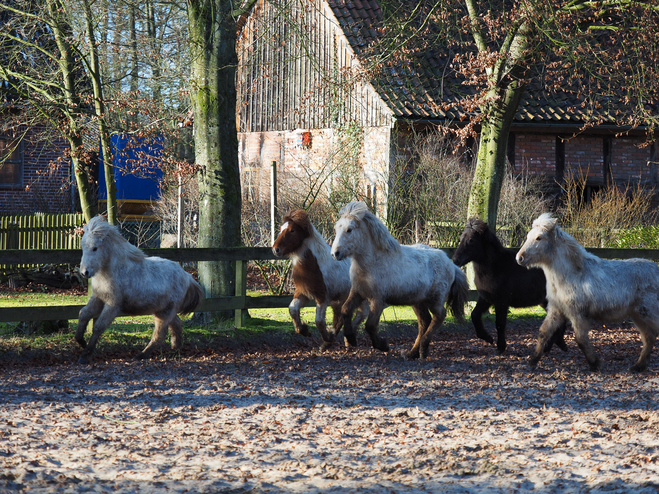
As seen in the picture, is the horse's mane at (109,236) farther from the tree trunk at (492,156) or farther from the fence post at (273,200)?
the tree trunk at (492,156)

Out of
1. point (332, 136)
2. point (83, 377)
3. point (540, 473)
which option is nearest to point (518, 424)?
point (540, 473)

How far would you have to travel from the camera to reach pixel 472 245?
967 centimetres

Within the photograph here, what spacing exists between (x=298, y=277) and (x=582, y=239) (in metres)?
10.2

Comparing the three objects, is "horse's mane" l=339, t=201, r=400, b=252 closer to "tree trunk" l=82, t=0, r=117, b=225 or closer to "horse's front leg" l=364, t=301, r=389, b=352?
"horse's front leg" l=364, t=301, r=389, b=352

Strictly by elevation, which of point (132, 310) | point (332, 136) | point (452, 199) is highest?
point (332, 136)

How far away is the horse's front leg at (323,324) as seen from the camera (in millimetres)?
9156

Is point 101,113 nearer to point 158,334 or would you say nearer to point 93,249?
point 93,249

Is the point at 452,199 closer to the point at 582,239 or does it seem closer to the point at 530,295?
the point at 582,239

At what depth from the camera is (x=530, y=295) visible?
10.0 metres

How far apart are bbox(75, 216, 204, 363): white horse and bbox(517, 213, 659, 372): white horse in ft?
13.2

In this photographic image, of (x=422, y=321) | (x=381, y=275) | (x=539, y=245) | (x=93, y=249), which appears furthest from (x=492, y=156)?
(x=93, y=249)

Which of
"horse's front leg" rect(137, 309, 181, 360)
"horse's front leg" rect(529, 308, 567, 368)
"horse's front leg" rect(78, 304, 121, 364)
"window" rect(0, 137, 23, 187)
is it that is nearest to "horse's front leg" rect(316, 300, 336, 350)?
"horse's front leg" rect(137, 309, 181, 360)

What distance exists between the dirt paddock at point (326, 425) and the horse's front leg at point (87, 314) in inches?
14.9

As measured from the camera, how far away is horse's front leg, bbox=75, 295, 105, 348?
8.30 meters
